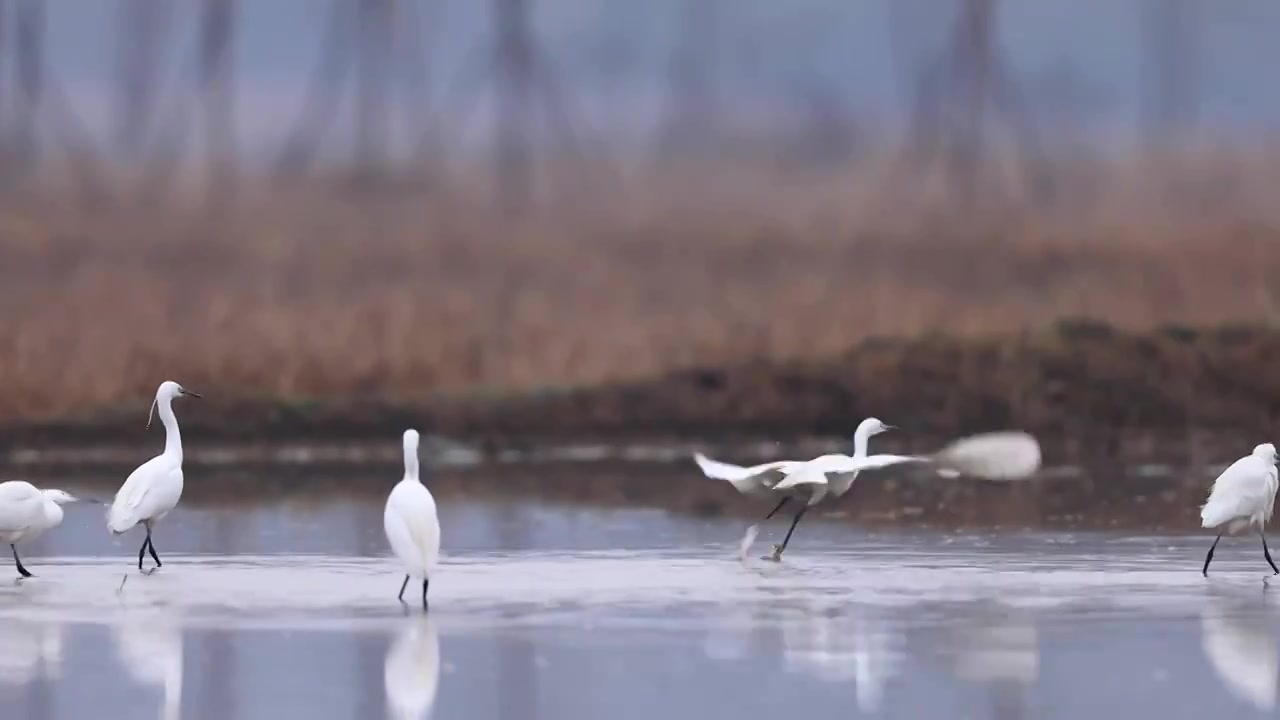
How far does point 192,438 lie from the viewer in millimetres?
27422

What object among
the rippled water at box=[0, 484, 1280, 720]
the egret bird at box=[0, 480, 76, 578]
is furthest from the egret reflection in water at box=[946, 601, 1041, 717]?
the egret bird at box=[0, 480, 76, 578]

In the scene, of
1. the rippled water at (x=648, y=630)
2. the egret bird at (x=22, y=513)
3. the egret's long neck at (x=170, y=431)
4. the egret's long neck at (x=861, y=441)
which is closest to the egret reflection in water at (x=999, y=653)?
the rippled water at (x=648, y=630)

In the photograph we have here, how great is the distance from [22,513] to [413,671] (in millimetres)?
4825

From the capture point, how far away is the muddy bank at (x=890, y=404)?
90.3 ft

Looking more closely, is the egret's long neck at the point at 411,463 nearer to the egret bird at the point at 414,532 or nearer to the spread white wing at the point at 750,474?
the egret bird at the point at 414,532

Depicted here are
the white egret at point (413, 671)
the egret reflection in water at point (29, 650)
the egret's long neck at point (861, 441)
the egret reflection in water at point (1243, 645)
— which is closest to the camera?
the white egret at point (413, 671)

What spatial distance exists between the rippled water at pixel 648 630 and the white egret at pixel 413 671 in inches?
1.0

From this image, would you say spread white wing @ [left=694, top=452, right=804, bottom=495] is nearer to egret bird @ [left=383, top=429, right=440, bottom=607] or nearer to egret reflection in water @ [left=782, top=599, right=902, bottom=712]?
egret reflection in water @ [left=782, top=599, right=902, bottom=712]

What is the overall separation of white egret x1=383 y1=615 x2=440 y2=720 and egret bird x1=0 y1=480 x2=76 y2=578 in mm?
3408

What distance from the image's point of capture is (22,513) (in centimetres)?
1454

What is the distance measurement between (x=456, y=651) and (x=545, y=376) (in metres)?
16.7

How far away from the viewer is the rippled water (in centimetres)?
997

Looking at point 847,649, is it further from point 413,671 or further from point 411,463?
point 411,463

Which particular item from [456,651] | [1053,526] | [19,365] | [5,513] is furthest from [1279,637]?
[19,365]
